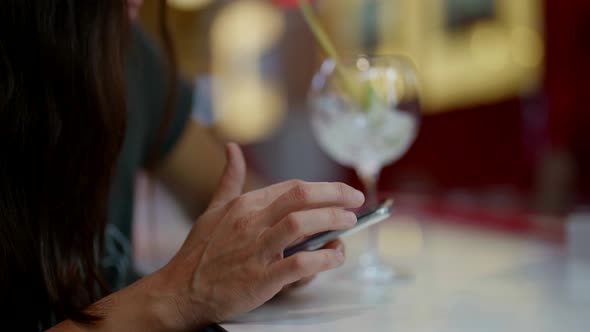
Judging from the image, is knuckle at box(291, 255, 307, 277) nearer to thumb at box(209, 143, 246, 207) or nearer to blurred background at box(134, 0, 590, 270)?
thumb at box(209, 143, 246, 207)

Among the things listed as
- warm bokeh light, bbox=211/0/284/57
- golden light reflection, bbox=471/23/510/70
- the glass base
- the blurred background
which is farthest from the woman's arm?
warm bokeh light, bbox=211/0/284/57

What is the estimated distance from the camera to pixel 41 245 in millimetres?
575

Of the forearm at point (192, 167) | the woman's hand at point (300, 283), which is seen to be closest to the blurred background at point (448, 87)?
the forearm at point (192, 167)

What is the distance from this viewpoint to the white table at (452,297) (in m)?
0.51

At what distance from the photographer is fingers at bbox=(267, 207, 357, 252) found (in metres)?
0.47

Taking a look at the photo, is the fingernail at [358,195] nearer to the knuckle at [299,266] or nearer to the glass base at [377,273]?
the knuckle at [299,266]

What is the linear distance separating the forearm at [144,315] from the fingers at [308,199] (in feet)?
0.33

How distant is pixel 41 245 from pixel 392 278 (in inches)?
14.8

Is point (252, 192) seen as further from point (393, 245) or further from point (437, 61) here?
point (437, 61)

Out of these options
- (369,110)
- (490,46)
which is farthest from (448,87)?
(369,110)

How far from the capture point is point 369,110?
29.6 inches

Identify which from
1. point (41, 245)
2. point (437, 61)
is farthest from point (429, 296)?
point (437, 61)

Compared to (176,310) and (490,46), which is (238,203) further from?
(490,46)

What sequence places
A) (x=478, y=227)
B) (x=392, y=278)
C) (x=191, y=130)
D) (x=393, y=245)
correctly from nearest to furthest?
(x=392, y=278) < (x=393, y=245) < (x=478, y=227) < (x=191, y=130)
